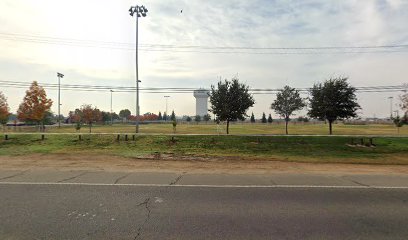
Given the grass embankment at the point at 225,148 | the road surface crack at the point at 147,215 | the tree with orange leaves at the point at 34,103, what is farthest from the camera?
the tree with orange leaves at the point at 34,103

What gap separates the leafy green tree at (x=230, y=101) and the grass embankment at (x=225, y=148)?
9446 millimetres

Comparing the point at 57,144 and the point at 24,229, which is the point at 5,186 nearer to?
the point at 24,229

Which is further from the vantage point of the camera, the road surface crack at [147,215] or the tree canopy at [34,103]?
the tree canopy at [34,103]

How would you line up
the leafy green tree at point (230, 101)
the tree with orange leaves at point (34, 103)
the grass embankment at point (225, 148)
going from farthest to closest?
the tree with orange leaves at point (34, 103) < the leafy green tree at point (230, 101) < the grass embankment at point (225, 148)

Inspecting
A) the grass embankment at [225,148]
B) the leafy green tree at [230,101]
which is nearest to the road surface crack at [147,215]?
the grass embankment at [225,148]

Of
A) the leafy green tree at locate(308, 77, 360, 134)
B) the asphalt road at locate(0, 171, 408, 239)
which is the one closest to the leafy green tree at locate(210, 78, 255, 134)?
the leafy green tree at locate(308, 77, 360, 134)

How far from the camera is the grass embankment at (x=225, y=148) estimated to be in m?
19.1

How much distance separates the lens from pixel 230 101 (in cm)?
3547

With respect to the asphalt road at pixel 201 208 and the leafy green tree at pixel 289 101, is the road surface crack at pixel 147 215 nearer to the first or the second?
the asphalt road at pixel 201 208

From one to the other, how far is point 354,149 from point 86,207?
1927cm

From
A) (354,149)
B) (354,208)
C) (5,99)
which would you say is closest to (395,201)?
(354,208)

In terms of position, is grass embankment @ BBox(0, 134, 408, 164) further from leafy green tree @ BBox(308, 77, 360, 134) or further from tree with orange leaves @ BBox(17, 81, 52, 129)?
tree with orange leaves @ BBox(17, 81, 52, 129)

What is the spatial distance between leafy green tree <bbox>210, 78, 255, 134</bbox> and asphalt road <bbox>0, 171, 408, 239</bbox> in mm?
24574

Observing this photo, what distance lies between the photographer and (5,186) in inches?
379
